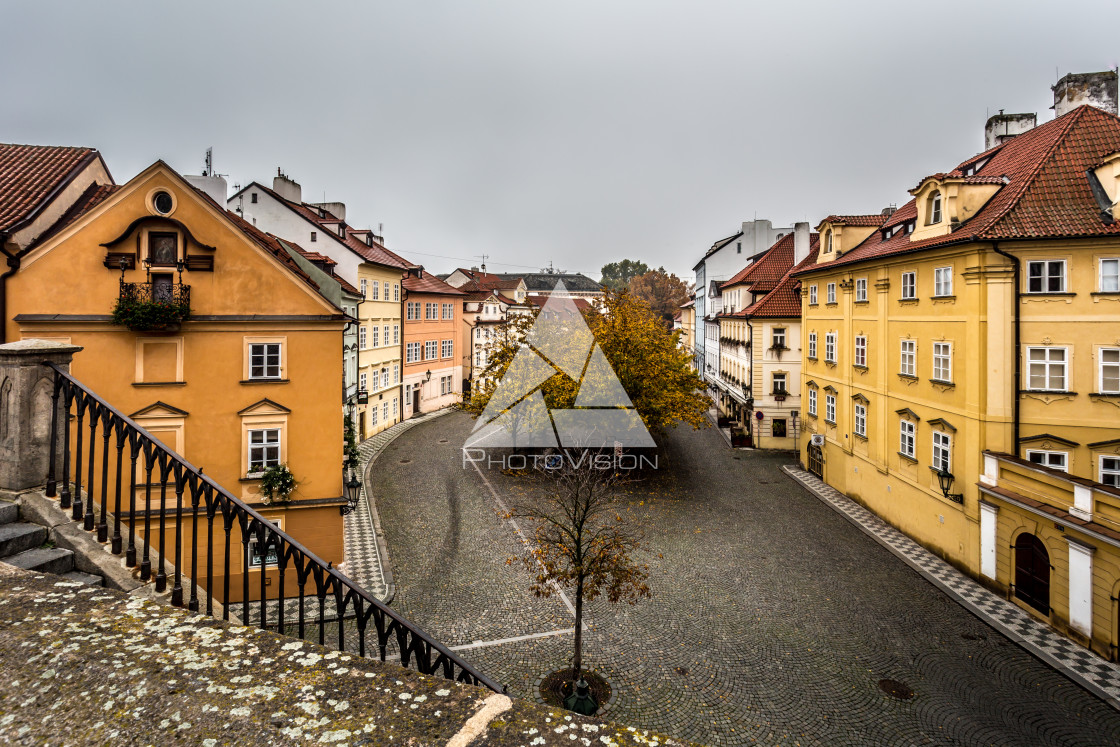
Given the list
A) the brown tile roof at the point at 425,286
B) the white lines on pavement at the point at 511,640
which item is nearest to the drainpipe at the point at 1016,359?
the white lines on pavement at the point at 511,640

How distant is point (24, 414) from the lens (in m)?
4.55

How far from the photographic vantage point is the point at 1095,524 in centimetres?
1274

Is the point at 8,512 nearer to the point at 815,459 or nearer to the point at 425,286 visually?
the point at 815,459

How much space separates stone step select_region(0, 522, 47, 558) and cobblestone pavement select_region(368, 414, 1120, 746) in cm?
873

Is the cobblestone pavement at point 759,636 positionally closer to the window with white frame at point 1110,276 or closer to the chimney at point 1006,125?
the window with white frame at point 1110,276

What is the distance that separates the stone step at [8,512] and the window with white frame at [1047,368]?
65.8 feet

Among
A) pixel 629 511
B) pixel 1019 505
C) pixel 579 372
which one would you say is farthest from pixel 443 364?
pixel 1019 505

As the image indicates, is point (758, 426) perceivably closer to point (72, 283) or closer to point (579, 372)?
point (579, 372)

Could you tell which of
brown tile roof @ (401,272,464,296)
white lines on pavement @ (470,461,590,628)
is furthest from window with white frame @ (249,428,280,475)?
brown tile roof @ (401,272,464,296)

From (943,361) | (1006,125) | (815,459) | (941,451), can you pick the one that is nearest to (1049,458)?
(941,451)

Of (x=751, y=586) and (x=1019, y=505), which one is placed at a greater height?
(x=1019, y=505)

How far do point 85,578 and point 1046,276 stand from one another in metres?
20.1

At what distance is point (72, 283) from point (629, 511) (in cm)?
1814

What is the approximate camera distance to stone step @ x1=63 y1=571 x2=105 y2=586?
397 centimetres
